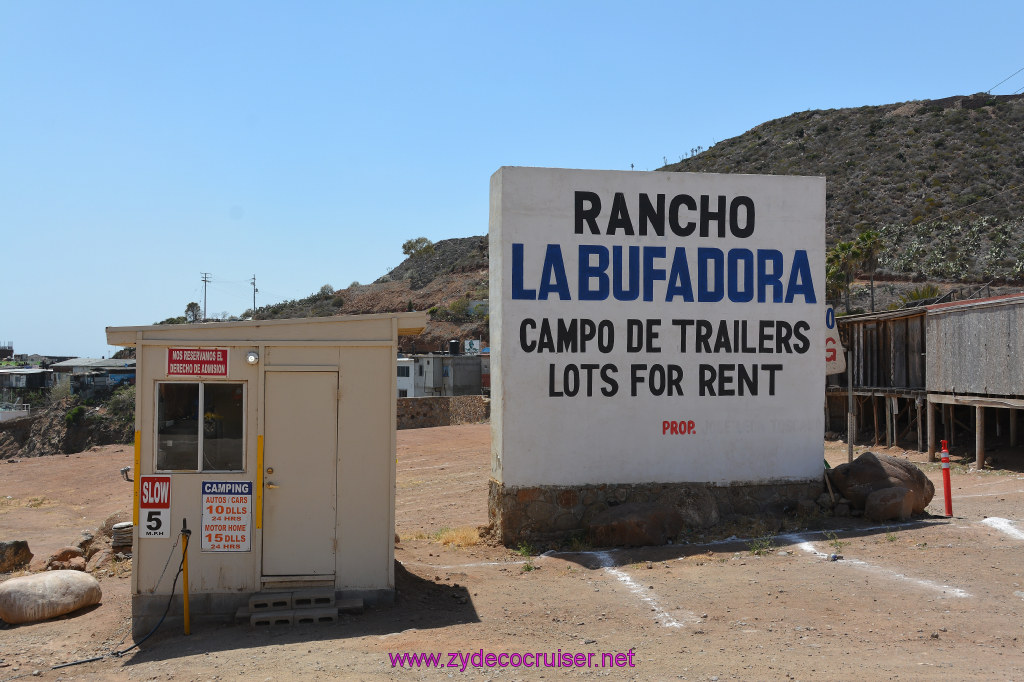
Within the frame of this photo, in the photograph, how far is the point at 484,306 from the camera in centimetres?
6969

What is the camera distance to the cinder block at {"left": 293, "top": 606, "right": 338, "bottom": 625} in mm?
8375

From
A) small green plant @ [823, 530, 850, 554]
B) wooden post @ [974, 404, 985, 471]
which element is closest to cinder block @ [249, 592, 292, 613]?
small green plant @ [823, 530, 850, 554]

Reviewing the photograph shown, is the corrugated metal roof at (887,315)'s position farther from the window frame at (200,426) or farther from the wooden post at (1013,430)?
the window frame at (200,426)

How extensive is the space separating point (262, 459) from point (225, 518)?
2.38 ft

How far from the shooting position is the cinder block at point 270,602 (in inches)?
334

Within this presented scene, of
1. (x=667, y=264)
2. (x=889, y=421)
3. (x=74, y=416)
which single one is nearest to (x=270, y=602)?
(x=667, y=264)

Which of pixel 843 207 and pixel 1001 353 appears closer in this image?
pixel 1001 353

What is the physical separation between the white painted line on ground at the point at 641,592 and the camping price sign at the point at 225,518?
4.36 metres

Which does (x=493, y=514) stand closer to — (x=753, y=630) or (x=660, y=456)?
(x=660, y=456)

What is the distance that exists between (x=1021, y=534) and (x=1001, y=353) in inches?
344

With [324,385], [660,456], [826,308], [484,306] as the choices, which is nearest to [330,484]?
[324,385]

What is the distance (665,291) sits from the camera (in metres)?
12.8

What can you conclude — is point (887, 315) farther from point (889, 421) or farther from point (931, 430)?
point (931, 430)

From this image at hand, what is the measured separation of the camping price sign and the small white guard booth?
0.04 ft
